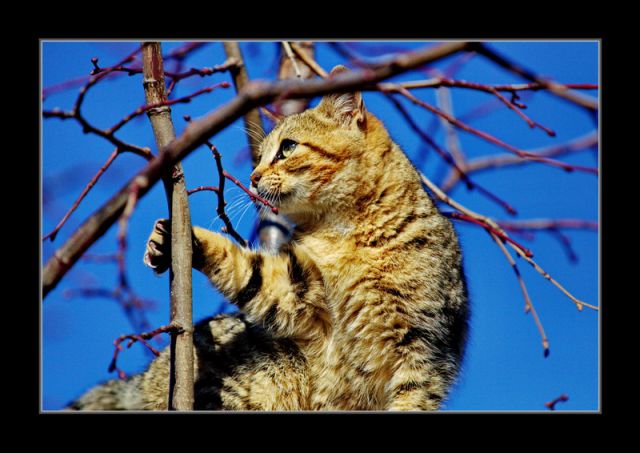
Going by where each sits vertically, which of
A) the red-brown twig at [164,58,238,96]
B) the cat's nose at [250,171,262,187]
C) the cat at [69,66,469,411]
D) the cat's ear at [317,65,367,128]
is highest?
the cat's ear at [317,65,367,128]

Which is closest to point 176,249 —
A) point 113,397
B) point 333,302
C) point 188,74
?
point 188,74

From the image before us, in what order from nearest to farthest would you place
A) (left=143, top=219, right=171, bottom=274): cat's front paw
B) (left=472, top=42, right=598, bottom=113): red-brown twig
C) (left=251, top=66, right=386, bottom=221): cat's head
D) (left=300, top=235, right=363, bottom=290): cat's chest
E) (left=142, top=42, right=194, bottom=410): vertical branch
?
(left=472, top=42, right=598, bottom=113): red-brown twig → (left=142, top=42, right=194, bottom=410): vertical branch → (left=143, top=219, right=171, bottom=274): cat's front paw → (left=300, top=235, right=363, bottom=290): cat's chest → (left=251, top=66, right=386, bottom=221): cat's head

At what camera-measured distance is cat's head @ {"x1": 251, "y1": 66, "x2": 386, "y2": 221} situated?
9.18ft

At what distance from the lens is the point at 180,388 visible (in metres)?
1.93

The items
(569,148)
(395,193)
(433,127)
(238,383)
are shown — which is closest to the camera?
(569,148)

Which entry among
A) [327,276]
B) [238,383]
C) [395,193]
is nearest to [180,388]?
[238,383]

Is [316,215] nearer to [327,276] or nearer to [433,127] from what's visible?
[327,276]

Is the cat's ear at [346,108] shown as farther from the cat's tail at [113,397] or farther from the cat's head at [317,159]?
the cat's tail at [113,397]

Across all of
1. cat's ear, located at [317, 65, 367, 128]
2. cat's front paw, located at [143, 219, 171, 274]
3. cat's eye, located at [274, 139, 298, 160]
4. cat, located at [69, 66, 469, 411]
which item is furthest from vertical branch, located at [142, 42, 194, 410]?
cat's ear, located at [317, 65, 367, 128]

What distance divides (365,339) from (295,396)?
383 mm

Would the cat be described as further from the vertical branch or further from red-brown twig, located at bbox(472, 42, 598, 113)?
red-brown twig, located at bbox(472, 42, 598, 113)

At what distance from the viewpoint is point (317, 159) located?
2.87 meters
